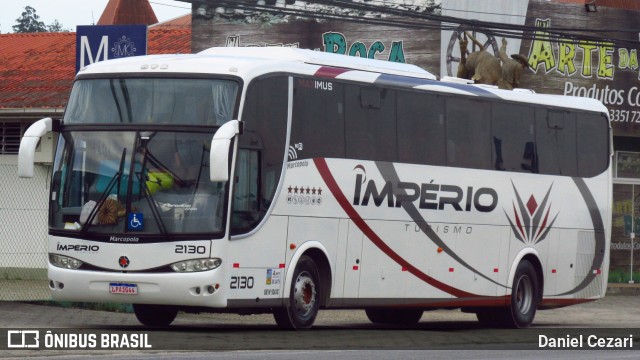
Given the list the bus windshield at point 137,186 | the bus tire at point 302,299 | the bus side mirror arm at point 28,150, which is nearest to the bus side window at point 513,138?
the bus tire at point 302,299

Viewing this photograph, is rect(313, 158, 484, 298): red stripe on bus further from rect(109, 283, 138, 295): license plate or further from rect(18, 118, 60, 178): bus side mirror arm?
rect(18, 118, 60, 178): bus side mirror arm

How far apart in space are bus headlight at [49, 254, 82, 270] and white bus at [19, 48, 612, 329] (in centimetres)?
2

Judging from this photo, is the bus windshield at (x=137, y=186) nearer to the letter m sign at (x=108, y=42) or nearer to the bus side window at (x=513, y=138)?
the letter m sign at (x=108, y=42)

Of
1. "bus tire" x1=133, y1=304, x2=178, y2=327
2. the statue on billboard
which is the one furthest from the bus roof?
the statue on billboard

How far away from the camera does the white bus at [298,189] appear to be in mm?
17500

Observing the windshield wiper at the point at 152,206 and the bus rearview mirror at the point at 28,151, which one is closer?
the windshield wiper at the point at 152,206

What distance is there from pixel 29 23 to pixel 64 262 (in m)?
100

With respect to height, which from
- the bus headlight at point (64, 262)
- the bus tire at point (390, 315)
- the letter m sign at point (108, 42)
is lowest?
the bus tire at point (390, 315)

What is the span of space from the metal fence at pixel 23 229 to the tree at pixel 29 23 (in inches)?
3251

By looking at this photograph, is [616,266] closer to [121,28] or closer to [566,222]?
[566,222]

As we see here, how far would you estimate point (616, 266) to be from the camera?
1366 inches

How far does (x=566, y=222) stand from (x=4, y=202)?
40.3 ft

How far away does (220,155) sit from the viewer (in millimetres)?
16672

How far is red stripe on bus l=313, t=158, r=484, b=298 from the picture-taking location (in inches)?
755
